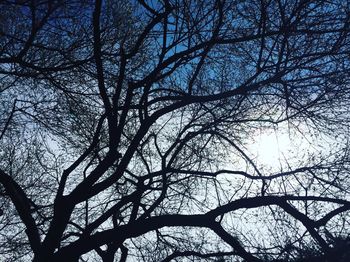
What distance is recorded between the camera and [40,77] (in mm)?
6406

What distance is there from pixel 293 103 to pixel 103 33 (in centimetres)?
384

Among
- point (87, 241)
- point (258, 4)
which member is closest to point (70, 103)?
point (87, 241)

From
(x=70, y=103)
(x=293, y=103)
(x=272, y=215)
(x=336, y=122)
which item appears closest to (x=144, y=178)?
(x=70, y=103)

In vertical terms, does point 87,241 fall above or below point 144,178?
below

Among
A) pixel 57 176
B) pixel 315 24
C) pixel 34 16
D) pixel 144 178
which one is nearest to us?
pixel 34 16

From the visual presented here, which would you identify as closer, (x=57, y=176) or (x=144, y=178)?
(x=144, y=178)

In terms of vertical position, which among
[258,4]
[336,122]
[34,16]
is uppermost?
[34,16]

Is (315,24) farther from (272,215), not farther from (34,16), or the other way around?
(34,16)

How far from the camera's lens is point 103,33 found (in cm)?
596

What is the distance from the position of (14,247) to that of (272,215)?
250 inches

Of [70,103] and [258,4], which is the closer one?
[258,4]

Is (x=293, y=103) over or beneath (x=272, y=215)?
over

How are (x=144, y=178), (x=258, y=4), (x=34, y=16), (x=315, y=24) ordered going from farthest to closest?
(x=144, y=178)
(x=258, y=4)
(x=315, y=24)
(x=34, y=16)

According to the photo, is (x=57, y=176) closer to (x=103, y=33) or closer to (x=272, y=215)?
(x=103, y=33)
